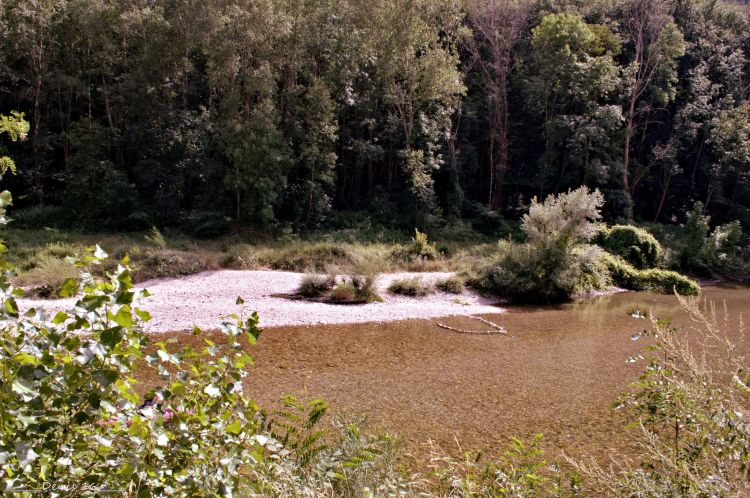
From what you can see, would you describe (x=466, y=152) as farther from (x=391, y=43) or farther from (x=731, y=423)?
(x=731, y=423)

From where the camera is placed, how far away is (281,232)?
86.6 feet

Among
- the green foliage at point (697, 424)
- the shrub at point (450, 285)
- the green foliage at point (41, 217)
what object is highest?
the green foliage at point (697, 424)

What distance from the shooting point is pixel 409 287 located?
1861 cm

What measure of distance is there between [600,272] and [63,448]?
23803mm

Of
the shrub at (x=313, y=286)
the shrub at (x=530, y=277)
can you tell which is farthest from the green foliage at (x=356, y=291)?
the shrub at (x=530, y=277)

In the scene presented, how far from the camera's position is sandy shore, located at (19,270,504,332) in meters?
14.0

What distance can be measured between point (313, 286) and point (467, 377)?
8423mm

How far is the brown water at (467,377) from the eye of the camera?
768 cm

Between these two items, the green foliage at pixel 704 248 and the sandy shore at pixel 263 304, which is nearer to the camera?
the sandy shore at pixel 263 304

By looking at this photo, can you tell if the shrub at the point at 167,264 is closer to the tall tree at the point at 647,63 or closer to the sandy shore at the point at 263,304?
the sandy shore at the point at 263,304

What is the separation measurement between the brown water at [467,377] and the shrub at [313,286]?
3.48 m

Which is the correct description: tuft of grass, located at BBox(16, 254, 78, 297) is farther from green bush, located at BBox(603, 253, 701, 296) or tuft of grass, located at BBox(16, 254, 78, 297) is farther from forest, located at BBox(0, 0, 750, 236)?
green bush, located at BBox(603, 253, 701, 296)

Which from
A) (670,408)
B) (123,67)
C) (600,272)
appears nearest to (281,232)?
(123,67)

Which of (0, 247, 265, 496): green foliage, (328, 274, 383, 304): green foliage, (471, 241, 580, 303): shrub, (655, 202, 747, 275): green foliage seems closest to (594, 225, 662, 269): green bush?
(655, 202, 747, 275): green foliage
